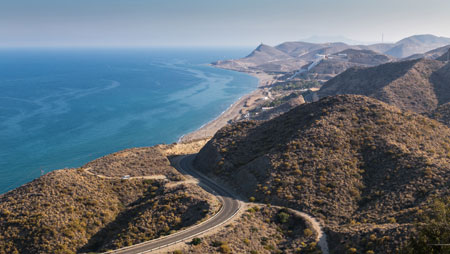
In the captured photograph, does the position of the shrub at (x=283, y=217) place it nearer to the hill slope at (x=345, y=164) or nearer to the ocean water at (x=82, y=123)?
the hill slope at (x=345, y=164)

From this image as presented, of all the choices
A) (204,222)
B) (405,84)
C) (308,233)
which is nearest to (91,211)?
(204,222)

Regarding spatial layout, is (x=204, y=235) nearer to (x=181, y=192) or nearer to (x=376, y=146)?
(x=181, y=192)

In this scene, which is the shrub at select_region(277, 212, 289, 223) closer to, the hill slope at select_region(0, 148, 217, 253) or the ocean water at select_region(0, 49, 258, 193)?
the hill slope at select_region(0, 148, 217, 253)

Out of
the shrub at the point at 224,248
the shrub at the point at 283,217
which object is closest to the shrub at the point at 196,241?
the shrub at the point at 224,248

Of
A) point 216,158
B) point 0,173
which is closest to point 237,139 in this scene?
point 216,158

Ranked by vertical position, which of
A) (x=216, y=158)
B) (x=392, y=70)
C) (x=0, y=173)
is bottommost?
(x=0, y=173)

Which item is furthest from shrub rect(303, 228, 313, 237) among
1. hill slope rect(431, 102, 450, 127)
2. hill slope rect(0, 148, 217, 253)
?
hill slope rect(431, 102, 450, 127)

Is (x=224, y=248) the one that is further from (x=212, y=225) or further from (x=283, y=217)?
(x=283, y=217)
